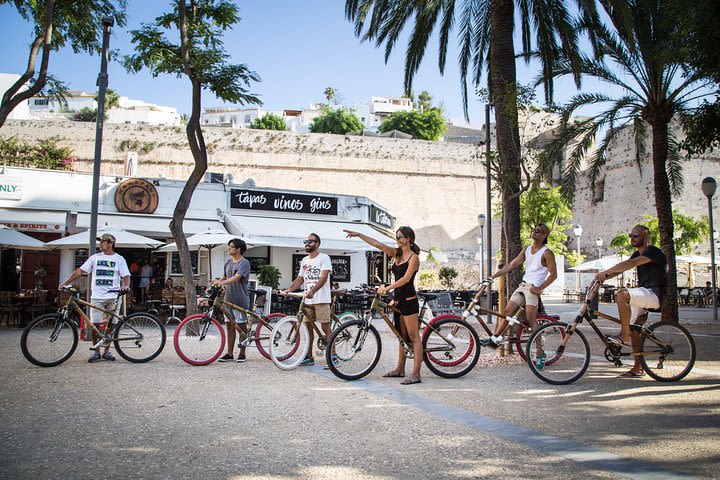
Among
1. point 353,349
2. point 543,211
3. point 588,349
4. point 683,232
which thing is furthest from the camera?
→ point 683,232

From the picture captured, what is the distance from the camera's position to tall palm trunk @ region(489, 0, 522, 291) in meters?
10.0

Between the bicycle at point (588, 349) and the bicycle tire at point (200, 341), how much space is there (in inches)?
153

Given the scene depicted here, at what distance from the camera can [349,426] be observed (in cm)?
489

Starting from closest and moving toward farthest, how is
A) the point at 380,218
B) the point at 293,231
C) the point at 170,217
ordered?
the point at 170,217
the point at 293,231
the point at 380,218

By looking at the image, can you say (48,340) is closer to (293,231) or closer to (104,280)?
(104,280)

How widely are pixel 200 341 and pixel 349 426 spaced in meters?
3.95

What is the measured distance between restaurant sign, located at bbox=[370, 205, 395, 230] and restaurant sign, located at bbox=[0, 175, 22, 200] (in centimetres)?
1125

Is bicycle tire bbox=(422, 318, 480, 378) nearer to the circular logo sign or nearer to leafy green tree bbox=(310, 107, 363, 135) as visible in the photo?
the circular logo sign

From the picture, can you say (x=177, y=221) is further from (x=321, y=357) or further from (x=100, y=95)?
(x=321, y=357)

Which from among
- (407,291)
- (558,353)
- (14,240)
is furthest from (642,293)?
(14,240)

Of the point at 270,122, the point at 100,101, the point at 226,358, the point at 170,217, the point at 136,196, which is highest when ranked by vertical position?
the point at 270,122

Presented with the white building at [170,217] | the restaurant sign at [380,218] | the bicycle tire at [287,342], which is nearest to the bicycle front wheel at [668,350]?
the bicycle tire at [287,342]

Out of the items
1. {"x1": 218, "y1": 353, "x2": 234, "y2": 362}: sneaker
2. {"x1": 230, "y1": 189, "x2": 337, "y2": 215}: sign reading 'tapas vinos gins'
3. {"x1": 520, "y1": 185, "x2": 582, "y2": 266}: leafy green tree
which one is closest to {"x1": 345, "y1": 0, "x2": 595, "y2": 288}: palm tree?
{"x1": 218, "y1": 353, "x2": 234, "y2": 362}: sneaker

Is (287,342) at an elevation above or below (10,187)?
below
